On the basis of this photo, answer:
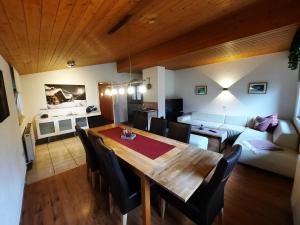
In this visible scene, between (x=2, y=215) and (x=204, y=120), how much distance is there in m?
4.88

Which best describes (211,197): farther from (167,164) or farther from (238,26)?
(238,26)

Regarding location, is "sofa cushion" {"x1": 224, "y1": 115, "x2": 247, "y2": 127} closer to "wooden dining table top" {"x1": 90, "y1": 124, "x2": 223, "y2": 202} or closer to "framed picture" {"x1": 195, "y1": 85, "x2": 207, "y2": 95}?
"framed picture" {"x1": 195, "y1": 85, "x2": 207, "y2": 95}

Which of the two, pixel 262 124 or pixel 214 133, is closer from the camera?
pixel 214 133

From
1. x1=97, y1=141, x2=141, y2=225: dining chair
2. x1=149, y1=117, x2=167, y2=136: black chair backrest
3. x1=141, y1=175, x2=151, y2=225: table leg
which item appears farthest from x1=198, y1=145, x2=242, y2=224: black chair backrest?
x1=149, y1=117, x2=167, y2=136: black chair backrest

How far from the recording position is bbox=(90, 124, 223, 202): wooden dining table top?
1.19 metres

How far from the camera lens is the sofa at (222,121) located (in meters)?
3.82

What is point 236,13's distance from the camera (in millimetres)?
2270

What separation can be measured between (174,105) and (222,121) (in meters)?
1.79

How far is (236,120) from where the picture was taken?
14.1ft

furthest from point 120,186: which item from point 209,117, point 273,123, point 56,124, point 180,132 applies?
point 209,117

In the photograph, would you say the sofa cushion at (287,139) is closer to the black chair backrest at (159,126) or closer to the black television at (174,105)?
the black chair backrest at (159,126)

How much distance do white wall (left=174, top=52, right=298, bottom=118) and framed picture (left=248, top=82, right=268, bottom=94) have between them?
0.08 meters

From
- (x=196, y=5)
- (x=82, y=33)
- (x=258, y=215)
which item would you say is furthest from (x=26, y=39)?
(x=258, y=215)

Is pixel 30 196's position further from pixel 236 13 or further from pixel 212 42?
pixel 236 13
